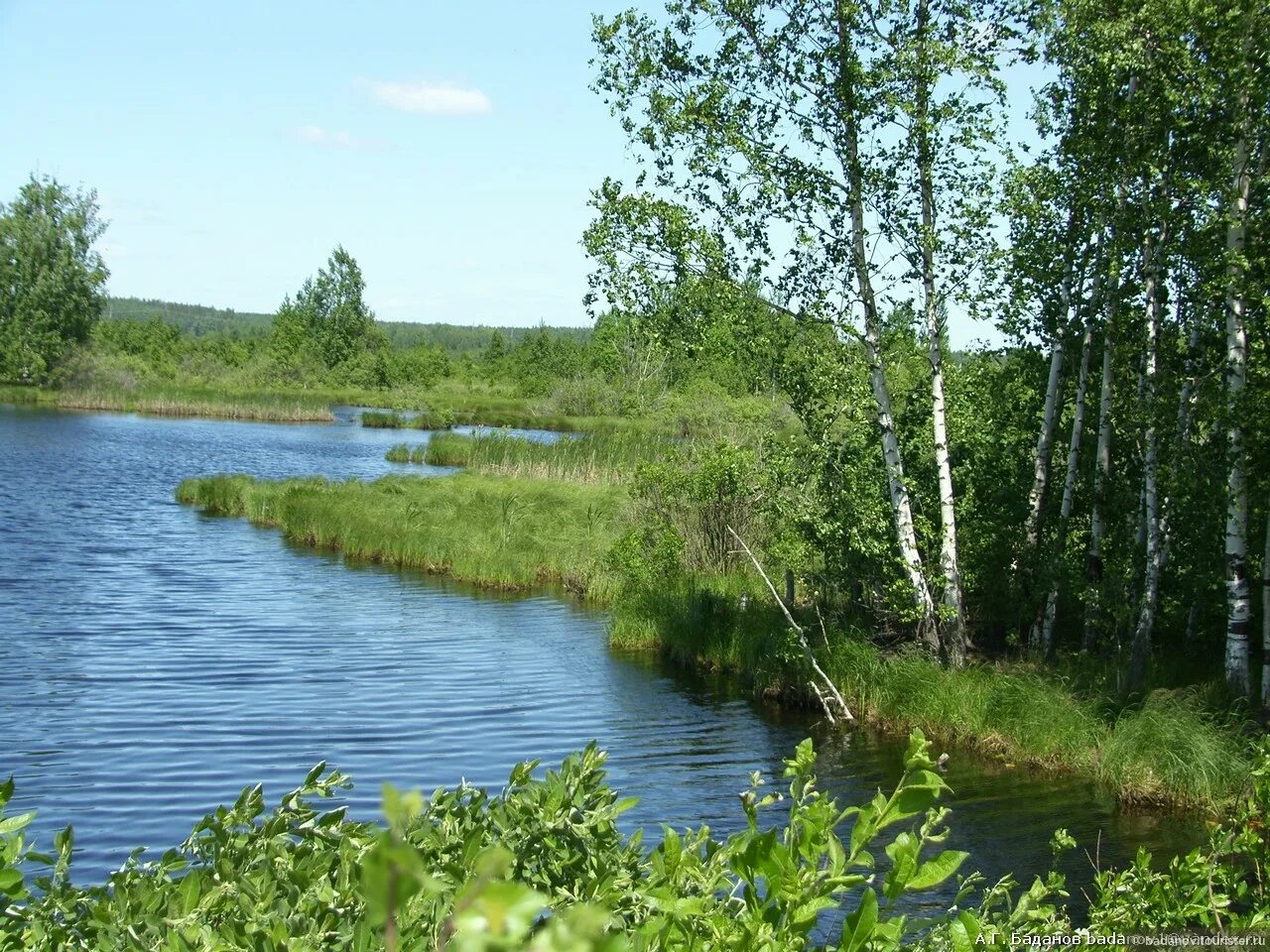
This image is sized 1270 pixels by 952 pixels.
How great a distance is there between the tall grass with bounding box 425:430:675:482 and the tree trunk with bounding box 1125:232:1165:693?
18.7m

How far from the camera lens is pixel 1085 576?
13891mm

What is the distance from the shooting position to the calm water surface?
432 inches

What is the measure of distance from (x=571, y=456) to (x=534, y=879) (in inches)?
1199

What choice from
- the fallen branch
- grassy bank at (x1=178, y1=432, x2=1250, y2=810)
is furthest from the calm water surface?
grassy bank at (x1=178, y1=432, x2=1250, y2=810)

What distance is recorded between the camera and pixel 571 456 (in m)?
34.1

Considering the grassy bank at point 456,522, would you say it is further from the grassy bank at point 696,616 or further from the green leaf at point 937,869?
the green leaf at point 937,869

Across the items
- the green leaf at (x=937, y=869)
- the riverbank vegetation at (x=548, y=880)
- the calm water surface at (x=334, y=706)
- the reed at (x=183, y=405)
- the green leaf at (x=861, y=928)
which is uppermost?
the reed at (x=183, y=405)

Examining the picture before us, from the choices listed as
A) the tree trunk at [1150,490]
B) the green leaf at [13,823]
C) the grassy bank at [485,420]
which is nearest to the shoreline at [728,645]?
the tree trunk at [1150,490]

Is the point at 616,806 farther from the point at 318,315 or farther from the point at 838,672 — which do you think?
the point at 318,315

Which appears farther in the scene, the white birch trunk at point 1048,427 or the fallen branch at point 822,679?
the fallen branch at point 822,679

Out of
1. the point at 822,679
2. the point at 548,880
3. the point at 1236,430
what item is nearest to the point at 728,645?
the point at 822,679

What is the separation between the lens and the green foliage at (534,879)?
9.24 ft

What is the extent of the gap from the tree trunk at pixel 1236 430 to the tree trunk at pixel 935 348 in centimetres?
287

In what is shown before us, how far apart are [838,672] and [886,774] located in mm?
2373
